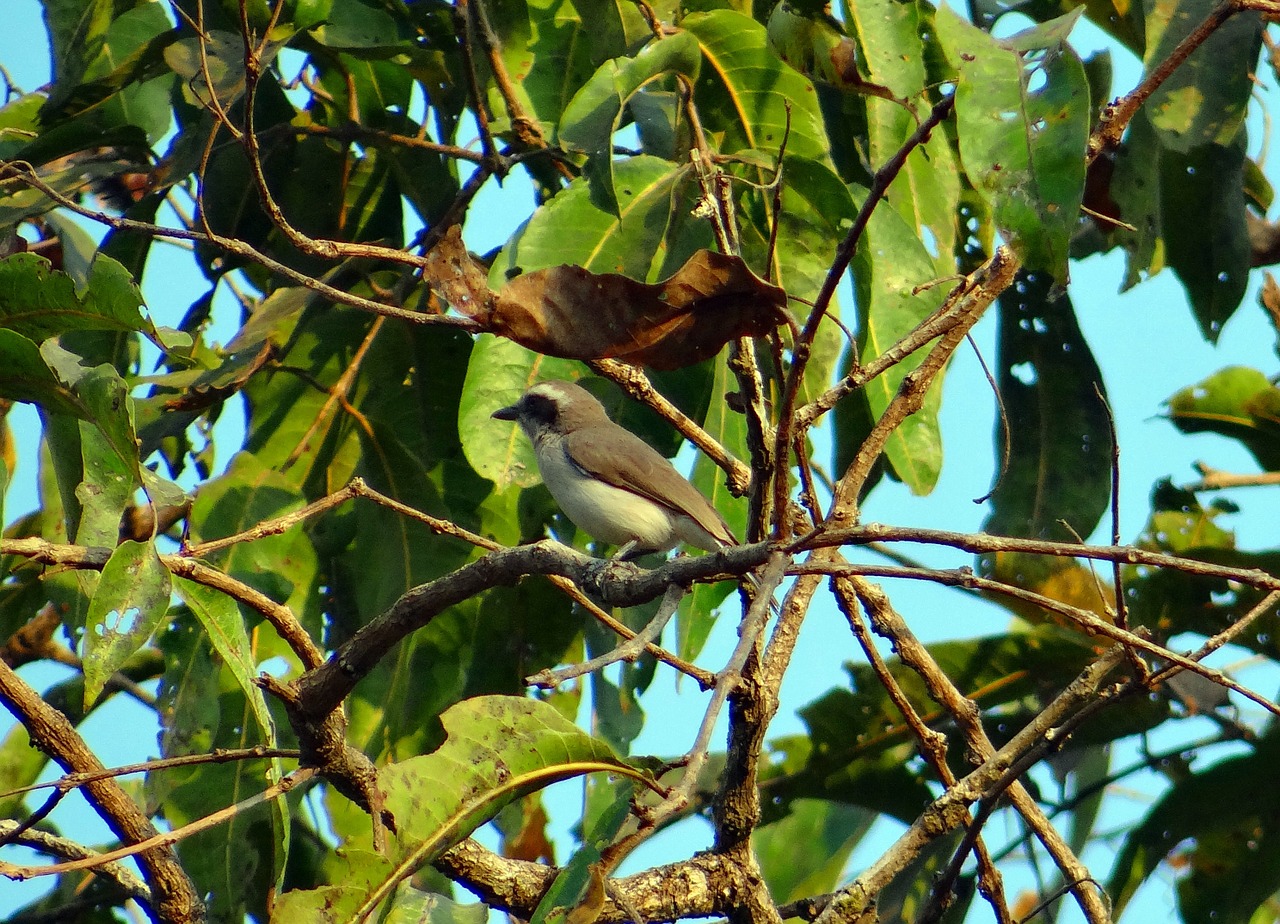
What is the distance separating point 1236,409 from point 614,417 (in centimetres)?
282

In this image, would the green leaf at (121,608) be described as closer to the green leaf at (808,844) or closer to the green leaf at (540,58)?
the green leaf at (540,58)

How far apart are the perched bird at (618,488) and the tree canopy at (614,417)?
0.59 feet

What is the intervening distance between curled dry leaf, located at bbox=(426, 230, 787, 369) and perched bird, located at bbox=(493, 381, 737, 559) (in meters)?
1.93

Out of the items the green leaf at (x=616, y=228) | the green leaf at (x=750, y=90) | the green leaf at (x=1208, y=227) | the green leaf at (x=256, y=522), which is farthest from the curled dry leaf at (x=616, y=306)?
the green leaf at (x=1208, y=227)

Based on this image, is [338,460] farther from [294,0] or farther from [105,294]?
[105,294]

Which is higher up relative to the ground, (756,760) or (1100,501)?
(1100,501)

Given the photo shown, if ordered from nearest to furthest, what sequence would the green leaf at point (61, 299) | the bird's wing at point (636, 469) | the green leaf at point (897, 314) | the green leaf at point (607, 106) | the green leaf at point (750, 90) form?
the green leaf at point (61, 299)
the green leaf at point (607, 106)
the green leaf at point (897, 314)
the bird's wing at point (636, 469)
the green leaf at point (750, 90)

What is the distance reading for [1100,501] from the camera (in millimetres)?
4973

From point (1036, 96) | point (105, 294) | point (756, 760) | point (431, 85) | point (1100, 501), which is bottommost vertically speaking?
point (756, 760)

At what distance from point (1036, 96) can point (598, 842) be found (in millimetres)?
1780

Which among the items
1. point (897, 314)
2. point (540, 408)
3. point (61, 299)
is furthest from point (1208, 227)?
point (61, 299)

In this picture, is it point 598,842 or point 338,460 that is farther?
point 338,460

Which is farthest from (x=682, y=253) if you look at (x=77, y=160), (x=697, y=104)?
(x=77, y=160)

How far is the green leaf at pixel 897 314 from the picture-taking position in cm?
392
